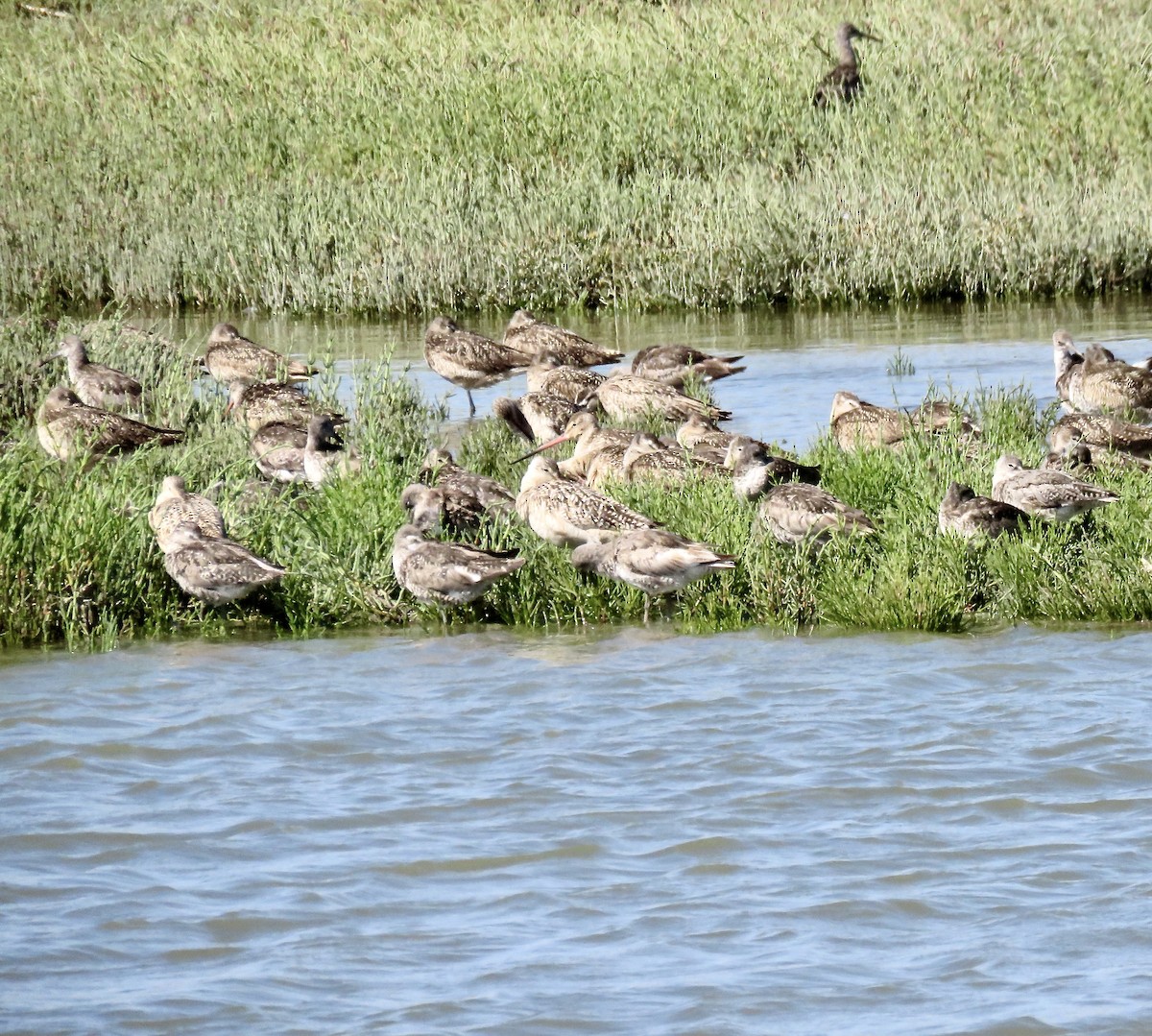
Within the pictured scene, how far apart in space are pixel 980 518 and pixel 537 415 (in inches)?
207

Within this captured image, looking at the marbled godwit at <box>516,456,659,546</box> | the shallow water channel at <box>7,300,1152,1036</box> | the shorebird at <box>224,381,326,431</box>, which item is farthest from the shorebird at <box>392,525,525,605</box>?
the shorebird at <box>224,381,326,431</box>

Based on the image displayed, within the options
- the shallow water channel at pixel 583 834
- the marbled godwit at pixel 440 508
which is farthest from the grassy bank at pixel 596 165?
the shallow water channel at pixel 583 834

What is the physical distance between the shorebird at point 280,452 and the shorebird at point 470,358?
359 cm

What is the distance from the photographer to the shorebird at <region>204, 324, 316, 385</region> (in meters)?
15.2

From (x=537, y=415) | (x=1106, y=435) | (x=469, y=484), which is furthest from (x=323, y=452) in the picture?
(x=1106, y=435)

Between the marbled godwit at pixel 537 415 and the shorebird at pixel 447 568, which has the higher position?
the marbled godwit at pixel 537 415

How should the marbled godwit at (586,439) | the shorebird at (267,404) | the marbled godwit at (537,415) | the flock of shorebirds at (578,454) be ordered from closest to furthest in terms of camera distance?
the flock of shorebirds at (578,454) < the marbled godwit at (586,439) < the shorebird at (267,404) < the marbled godwit at (537,415)

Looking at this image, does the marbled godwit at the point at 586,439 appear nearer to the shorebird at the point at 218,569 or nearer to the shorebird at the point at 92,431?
the shorebird at the point at 92,431

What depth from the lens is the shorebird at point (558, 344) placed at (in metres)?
16.8

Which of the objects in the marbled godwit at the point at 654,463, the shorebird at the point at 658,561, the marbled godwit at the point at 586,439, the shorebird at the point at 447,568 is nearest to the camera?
the shorebird at the point at 658,561

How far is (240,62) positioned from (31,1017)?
2463 centimetres

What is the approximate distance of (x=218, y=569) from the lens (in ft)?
31.0

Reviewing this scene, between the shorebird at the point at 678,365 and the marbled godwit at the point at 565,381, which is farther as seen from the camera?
the shorebird at the point at 678,365

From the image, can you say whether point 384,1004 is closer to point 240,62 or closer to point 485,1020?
point 485,1020
